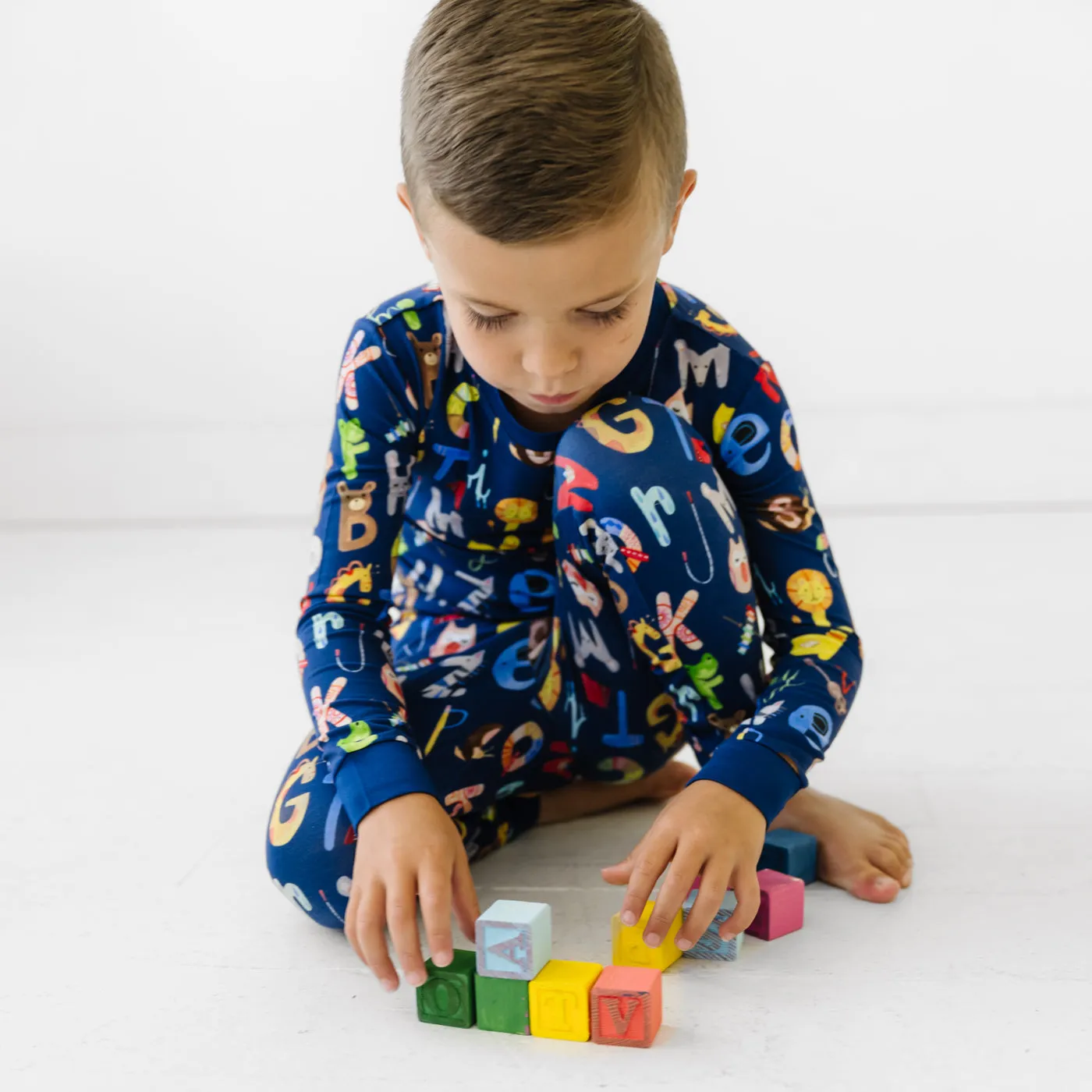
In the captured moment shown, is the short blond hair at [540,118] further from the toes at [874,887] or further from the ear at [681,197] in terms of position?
the toes at [874,887]

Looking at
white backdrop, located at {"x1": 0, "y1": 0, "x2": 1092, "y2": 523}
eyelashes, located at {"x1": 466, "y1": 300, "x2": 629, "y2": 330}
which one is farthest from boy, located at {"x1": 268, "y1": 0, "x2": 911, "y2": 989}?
white backdrop, located at {"x1": 0, "y1": 0, "x2": 1092, "y2": 523}

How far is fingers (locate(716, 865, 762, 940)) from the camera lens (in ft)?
2.82

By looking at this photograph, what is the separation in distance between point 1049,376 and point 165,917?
2.19 meters

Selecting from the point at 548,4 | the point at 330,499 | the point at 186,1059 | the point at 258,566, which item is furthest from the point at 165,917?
the point at 258,566

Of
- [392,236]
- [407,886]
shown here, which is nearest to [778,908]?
[407,886]

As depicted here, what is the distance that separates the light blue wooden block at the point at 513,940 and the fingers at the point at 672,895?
7cm

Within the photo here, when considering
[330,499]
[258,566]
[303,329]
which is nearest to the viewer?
[330,499]

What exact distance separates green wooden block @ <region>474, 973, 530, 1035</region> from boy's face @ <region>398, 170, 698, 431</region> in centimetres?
36

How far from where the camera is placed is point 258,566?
7.79 ft

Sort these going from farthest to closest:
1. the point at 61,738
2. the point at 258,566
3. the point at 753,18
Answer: the point at 753,18
the point at 258,566
the point at 61,738

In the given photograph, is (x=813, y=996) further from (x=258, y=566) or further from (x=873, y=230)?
(x=873, y=230)

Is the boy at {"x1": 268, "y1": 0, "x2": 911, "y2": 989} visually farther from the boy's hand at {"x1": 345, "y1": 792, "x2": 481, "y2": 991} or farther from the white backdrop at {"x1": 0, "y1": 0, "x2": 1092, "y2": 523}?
the white backdrop at {"x1": 0, "y1": 0, "x2": 1092, "y2": 523}

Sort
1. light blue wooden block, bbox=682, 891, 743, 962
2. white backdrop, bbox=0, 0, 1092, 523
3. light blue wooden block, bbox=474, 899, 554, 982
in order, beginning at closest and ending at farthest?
light blue wooden block, bbox=474, 899, 554, 982 → light blue wooden block, bbox=682, 891, 743, 962 → white backdrop, bbox=0, 0, 1092, 523

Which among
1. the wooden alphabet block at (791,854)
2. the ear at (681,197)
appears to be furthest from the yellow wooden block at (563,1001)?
the ear at (681,197)
